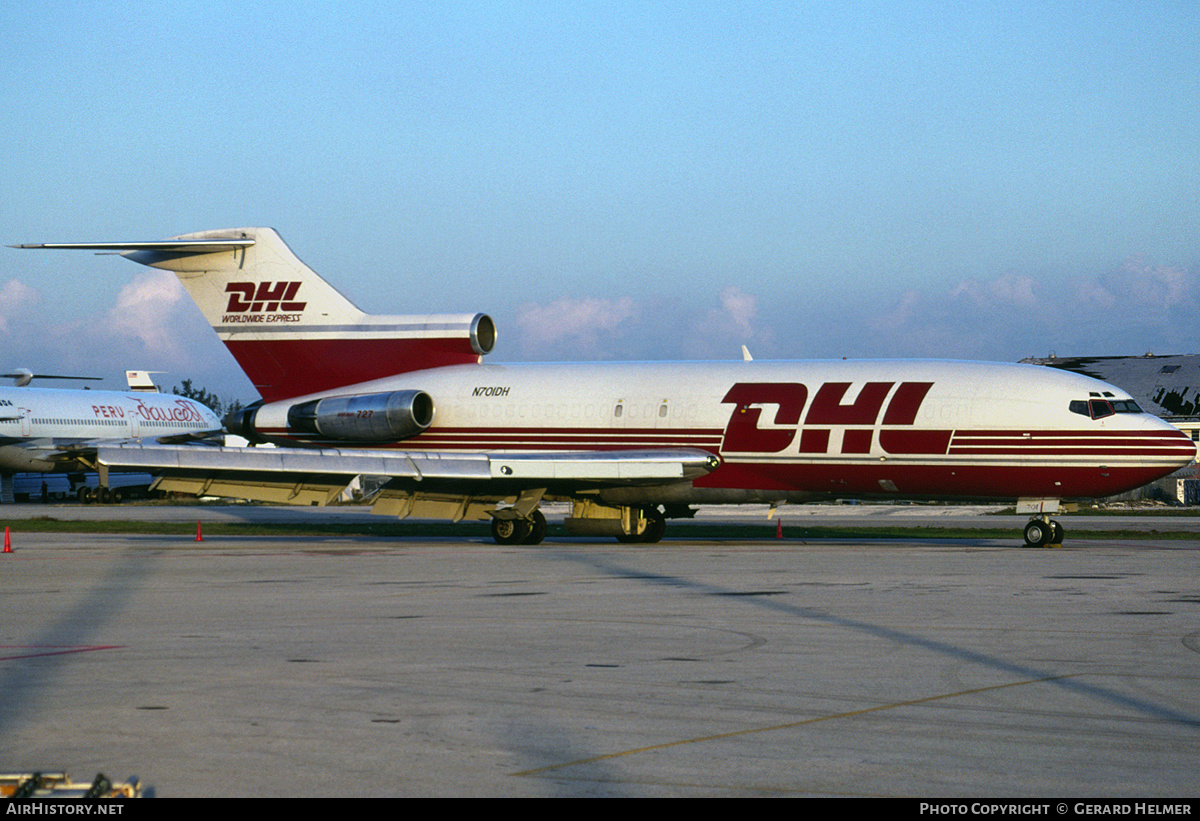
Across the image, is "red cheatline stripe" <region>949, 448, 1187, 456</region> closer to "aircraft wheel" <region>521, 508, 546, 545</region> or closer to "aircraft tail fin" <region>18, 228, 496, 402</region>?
"aircraft wheel" <region>521, 508, 546, 545</region>

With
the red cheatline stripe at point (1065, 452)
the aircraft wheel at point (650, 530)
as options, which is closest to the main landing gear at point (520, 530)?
the aircraft wheel at point (650, 530)

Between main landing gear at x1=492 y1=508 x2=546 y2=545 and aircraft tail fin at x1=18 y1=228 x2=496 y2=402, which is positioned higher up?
aircraft tail fin at x1=18 y1=228 x2=496 y2=402

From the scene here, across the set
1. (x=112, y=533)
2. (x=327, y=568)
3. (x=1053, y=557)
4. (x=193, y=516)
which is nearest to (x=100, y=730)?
(x=327, y=568)

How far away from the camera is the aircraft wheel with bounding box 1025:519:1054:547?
25938 mm

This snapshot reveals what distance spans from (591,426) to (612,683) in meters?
19.8

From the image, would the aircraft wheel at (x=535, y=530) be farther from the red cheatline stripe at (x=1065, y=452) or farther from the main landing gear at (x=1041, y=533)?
the main landing gear at (x=1041, y=533)

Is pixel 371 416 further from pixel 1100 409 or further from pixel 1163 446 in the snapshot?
pixel 1163 446

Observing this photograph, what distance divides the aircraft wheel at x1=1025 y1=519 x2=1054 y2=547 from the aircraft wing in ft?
22.8

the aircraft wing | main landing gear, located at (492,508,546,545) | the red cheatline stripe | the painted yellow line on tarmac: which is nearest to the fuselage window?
the red cheatline stripe

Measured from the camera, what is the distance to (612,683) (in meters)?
9.77

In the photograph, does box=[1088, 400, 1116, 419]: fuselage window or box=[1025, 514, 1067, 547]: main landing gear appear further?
box=[1025, 514, 1067, 547]: main landing gear

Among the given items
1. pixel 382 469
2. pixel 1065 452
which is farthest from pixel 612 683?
pixel 382 469

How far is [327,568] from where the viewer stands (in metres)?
21.4
